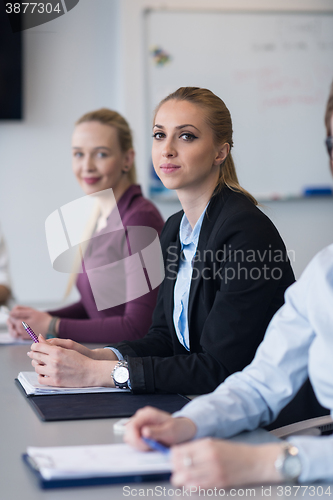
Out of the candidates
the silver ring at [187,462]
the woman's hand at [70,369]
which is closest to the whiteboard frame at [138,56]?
the woman's hand at [70,369]

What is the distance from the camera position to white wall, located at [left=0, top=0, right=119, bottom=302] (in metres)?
3.30

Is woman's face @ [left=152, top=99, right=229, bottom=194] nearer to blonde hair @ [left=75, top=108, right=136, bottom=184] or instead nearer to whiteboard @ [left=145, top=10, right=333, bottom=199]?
blonde hair @ [left=75, top=108, right=136, bottom=184]

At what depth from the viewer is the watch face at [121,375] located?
3.60 feet

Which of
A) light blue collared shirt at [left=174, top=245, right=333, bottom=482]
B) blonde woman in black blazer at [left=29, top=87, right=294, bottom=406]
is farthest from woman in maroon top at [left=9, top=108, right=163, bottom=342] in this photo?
light blue collared shirt at [left=174, top=245, right=333, bottom=482]

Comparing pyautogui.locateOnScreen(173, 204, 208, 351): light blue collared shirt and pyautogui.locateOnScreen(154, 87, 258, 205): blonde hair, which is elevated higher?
pyautogui.locateOnScreen(154, 87, 258, 205): blonde hair

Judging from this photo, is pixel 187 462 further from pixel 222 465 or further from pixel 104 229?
pixel 104 229

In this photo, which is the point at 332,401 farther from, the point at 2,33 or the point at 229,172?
the point at 2,33

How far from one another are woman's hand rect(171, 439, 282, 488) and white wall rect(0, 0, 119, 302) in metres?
2.80

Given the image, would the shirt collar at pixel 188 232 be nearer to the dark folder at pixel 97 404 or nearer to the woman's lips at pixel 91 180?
the dark folder at pixel 97 404

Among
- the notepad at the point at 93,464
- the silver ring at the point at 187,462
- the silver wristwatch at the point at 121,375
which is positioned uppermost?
the silver ring at the point at 187,462

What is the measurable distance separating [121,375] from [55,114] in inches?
100

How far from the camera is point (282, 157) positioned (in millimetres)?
3439

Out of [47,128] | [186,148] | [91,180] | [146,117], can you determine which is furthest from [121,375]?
[47,128]

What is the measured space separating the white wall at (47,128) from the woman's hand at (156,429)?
270 centimetres
